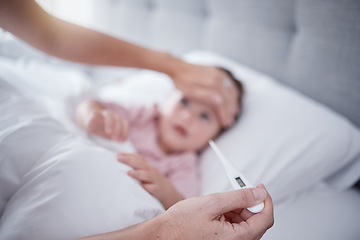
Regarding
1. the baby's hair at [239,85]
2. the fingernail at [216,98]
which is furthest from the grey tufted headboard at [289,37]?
the fingernail at [216,98]

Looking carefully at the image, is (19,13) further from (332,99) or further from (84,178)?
(332,99)

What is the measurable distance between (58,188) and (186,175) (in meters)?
0.48

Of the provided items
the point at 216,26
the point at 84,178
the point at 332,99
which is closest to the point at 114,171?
the point at 84,178

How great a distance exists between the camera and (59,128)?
57 cm

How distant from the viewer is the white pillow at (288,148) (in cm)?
70

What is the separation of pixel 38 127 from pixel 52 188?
178 mm

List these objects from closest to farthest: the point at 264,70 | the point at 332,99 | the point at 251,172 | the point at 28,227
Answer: the point at 28,227 < the point at 251,172 < the point at 332,99 < the point at 264,70

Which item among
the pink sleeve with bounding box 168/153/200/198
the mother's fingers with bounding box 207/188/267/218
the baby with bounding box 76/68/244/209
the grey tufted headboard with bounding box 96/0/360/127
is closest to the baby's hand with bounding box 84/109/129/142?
the baby with bounding box 76/68/244/209

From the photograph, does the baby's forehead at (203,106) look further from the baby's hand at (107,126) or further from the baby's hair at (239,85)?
the baby's hand at (107,126)

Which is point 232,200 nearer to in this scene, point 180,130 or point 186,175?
point 186,175

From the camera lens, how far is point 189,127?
3.02 feet

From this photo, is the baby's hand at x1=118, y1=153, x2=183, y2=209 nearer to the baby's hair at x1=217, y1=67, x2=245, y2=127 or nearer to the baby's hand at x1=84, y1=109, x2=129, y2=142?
the baby's hand at x1=84, y1=109, x2=129, y2=142

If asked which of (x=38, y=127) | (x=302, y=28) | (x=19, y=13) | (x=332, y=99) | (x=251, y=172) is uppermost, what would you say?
(x=302, y=28)

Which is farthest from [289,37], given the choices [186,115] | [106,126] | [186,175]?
[106,126]
